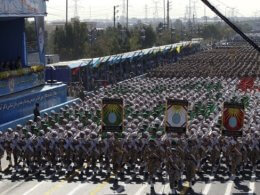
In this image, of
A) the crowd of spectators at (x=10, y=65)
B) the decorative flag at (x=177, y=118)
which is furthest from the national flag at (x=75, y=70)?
the decorative flag at (x=177, y=118)

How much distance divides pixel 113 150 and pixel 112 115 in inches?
43.9

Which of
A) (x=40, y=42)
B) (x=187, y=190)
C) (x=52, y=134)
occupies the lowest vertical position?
(x=187, y=190)

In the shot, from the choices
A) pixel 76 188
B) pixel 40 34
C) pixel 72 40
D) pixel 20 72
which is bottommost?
pixel 76 188

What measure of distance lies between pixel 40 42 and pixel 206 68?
2304 centimetres

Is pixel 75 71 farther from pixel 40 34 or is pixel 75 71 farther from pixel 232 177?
pixel 232 177

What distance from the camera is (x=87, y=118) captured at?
26812mm

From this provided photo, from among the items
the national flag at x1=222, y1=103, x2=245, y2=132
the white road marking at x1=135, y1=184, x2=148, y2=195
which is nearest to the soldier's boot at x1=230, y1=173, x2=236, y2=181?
the national flag at x1=222, y1=103, x2=245, y2=132

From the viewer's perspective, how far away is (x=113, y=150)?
20047 millimetres

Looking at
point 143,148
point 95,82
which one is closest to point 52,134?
point 143,148

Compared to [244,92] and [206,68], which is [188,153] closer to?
[244,92]

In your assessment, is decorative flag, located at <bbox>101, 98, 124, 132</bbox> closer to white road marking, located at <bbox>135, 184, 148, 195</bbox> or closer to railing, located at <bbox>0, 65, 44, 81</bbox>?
white road marking, located at <bbox>135, 184, 148, 195</bbox>

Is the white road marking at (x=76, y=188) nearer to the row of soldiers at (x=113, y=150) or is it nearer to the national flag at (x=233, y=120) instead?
the row of soldiers at (x=113, y=150)

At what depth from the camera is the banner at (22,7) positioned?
3120 cm

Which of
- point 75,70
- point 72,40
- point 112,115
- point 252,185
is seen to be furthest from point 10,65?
point 72,40
